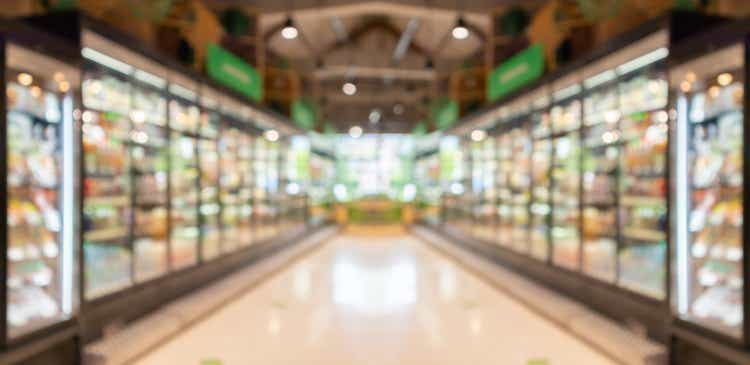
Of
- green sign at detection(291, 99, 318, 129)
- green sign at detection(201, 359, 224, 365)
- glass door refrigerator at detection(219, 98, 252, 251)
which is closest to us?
green sign at detection(201, 359, 224, 365)

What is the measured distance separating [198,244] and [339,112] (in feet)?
55.8

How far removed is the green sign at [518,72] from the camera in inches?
249

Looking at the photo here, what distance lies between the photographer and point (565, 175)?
6426 millimetres

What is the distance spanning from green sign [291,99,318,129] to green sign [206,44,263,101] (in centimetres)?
308

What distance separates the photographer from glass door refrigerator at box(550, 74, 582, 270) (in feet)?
19.5

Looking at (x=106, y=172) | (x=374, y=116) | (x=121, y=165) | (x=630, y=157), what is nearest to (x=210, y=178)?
Answer: (x=121, y=165)

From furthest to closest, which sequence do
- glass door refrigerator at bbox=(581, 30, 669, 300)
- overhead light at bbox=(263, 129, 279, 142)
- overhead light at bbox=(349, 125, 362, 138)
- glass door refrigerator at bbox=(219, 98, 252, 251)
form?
overhead light at bbox=(349, 125, 362, 138), overhead light at bbox=(263, 129, 279, 142), glass door refrigerator at bbox=(219, 98, 252, 251), glass door refrigerator at bbox=(581, 30, 669, 300)

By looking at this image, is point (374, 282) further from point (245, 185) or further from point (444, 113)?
point (444, 113)

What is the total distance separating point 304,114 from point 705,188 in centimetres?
961

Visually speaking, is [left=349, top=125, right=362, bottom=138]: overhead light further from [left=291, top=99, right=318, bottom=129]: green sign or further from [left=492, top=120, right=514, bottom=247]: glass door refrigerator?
[left=492, top=120, right=514, bottom=247]: glass door refrigerator

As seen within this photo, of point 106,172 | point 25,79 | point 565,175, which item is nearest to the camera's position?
point 25,79

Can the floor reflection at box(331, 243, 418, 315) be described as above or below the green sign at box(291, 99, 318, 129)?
below

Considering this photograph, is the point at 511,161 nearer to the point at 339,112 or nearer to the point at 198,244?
the point at 198,244

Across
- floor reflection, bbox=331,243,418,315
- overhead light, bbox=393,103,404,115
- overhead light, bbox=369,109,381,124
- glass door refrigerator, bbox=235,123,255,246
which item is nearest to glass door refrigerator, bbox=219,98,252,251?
glass door refrigerator, bbox=235,123,255,246
